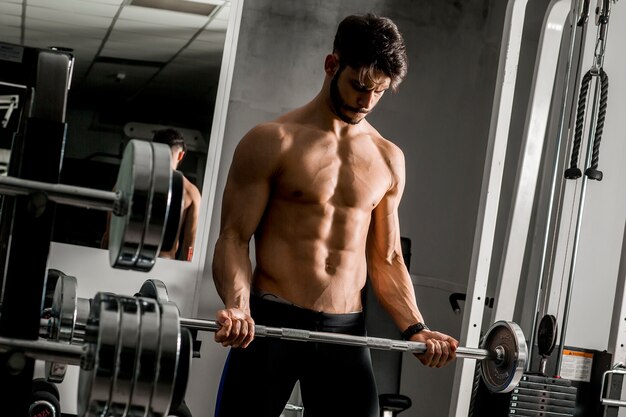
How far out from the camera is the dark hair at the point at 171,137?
4.65 metres

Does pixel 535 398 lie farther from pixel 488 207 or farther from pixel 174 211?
pixel 174 211

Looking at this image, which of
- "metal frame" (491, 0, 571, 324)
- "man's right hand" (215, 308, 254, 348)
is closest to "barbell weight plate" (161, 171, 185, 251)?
"man's right hand" (215, 308, 254, 348)

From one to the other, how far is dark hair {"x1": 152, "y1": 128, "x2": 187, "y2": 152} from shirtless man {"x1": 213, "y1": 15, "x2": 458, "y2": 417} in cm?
165

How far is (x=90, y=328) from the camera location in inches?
71.1

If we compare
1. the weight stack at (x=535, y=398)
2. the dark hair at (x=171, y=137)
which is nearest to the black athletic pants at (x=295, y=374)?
the weight stack at (x=535, y=398)

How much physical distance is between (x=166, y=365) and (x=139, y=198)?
1.05ft

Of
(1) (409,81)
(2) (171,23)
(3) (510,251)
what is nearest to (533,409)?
(3) (510,251)

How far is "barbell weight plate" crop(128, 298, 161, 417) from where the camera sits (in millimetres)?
1780

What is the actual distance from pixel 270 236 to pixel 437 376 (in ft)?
9.19

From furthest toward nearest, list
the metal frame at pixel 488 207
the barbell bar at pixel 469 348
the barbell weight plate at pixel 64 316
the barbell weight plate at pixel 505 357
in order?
1. the metal frame at pixel 488 207
2. the barbell weight plate at pixel 505 357
3. the barbell bar at pixel 469 348
4. the barbell weight plate at pixel 64 316

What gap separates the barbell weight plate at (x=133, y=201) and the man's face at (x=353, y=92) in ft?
3.73

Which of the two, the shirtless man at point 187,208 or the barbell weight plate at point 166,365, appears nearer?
the barbell weight plate at point 166,365

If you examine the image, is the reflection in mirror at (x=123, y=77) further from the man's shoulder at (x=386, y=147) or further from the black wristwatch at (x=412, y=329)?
the black wristwatch at (x=412, y=329)

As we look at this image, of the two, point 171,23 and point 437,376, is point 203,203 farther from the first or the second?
point 437,376
